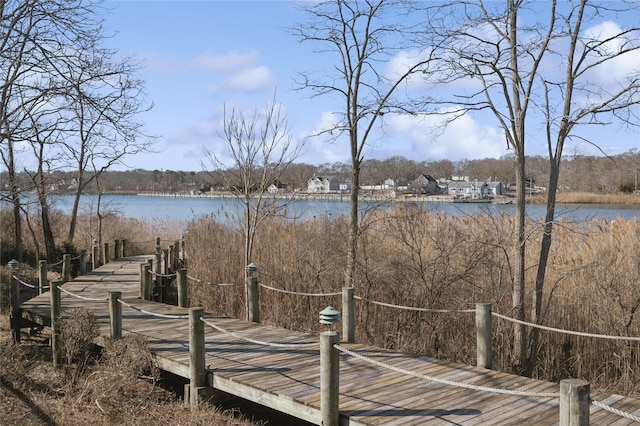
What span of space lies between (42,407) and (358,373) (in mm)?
4019

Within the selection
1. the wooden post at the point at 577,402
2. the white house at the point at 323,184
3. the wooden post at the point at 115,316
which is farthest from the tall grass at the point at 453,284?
the wooden post at the point at 577,402

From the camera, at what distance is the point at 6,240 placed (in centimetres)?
2033

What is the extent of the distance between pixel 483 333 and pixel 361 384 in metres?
1.52

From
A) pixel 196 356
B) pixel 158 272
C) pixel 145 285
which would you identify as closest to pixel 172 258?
pixel 158 272

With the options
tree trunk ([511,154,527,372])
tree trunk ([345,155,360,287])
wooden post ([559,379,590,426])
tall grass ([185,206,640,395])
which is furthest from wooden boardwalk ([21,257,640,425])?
tall grass ([185,206,640,395])

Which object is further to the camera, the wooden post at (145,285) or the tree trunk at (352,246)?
the wooden post at (145,285)

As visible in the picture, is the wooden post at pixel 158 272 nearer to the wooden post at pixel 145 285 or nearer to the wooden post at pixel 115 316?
the wooden post at pixel 145 285

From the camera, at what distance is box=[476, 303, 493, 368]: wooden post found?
6844 mm

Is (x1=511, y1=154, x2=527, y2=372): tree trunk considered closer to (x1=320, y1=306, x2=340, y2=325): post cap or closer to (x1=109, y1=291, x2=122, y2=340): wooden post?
(x1=320, y1=306, x2=340, y2=325): post cap

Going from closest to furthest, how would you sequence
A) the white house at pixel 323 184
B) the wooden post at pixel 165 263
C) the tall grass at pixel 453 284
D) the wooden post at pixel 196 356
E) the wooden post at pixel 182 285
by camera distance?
the wooden post at pixel 196 356, the tall grass at pixel 453 284, the wooden post at pixel 182 285, the white house at pixel 323 184, the wooden post at pixel 165 263

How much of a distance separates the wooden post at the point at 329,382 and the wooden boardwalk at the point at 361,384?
0.13 meters

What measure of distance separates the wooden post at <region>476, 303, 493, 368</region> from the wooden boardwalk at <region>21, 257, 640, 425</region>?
0.15 meters

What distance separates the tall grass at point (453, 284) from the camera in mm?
8969

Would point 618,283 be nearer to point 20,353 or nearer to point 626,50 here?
point 626,50
